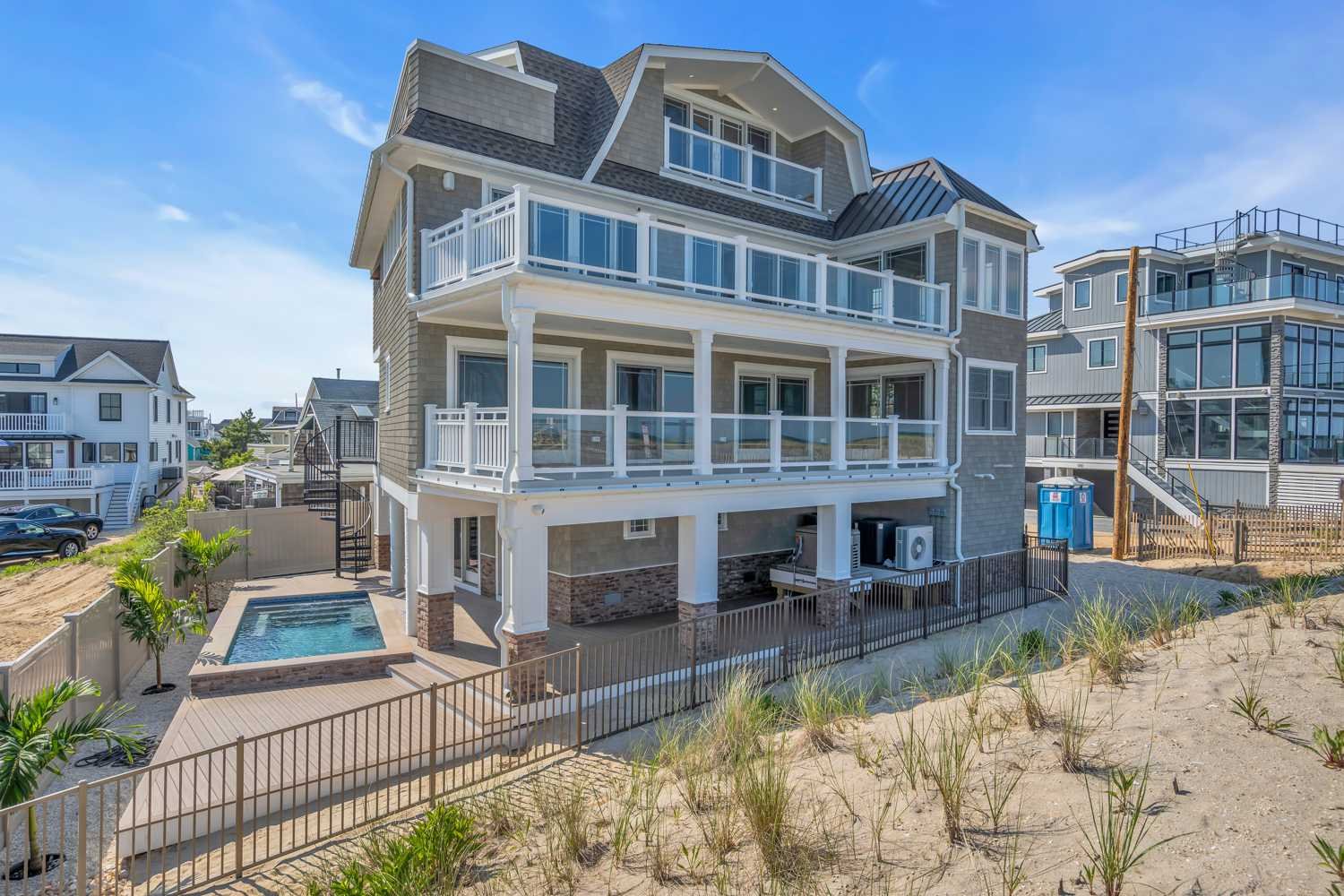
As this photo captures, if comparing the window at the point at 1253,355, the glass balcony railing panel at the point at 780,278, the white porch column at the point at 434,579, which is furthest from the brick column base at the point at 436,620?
the window at the point at 1253,355

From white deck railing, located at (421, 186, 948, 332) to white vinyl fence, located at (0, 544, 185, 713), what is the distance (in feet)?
23.2

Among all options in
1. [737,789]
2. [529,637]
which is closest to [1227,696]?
[737,789]

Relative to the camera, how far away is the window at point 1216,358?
95.0 feet

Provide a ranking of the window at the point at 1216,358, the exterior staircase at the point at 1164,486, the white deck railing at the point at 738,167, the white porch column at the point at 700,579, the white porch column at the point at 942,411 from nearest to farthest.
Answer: the white porch column at the point at 700,579
the white deck railing at the point at 738,167
the white porch column at the point at 942,411
the exterior staircase at the point at 1164,486
the window at the point at 1216,358

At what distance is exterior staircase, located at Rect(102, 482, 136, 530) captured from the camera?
33.2 metres

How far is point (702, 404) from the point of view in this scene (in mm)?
12141

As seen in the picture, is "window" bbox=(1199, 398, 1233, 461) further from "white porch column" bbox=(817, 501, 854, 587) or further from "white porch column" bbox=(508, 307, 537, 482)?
"white porch column" bbox=(508, 307, 537, 482)

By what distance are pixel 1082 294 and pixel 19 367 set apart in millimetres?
52283

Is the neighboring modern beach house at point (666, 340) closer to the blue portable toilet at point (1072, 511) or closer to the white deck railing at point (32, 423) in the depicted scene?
the blue portable toilet at point (1072, 511)

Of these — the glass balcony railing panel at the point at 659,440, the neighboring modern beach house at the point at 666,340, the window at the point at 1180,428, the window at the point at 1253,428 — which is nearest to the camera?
the neighboring modern beach house at the point at 666,340

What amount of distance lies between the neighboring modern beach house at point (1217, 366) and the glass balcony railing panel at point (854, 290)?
1893 centimetres

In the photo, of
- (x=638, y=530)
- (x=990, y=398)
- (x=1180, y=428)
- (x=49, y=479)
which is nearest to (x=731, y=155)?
(x=990, y=398)

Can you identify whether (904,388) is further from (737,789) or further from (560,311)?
(737,789)

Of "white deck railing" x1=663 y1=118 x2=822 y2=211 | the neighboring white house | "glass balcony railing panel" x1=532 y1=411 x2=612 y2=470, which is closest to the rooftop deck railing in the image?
"white deck railing" x1=663 y1=118 x2=822 y2=211
